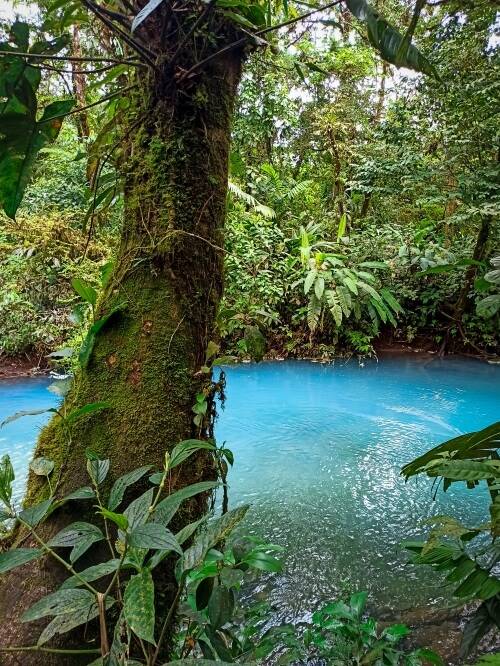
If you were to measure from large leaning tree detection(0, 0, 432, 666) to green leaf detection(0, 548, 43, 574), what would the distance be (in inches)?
9.2

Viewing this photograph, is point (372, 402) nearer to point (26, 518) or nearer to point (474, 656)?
point (474, 656)

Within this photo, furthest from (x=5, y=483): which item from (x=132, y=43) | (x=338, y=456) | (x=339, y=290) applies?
(x=339, y=290)

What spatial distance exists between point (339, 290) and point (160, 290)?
5.05 m

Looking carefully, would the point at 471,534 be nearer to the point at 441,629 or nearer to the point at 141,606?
the point at 141,606

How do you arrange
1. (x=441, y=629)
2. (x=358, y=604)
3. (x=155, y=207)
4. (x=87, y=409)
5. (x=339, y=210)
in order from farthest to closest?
1. (x=339, y=210)
2. (x=441, y=629)
3. (x=358, y=604)
4. (x=155, y=207)
5. (x=87, y=409)

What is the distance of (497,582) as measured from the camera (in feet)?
2.18

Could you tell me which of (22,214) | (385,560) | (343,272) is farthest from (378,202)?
(385,560)

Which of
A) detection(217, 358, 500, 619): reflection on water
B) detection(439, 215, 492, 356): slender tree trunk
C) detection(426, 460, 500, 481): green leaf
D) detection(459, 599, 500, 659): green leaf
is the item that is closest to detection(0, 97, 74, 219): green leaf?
detection(426, 460, 500, 481): green leaf

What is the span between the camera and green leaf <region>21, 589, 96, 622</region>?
533 mm

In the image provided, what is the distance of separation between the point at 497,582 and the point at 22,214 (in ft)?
21.5

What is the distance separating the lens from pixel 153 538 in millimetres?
520

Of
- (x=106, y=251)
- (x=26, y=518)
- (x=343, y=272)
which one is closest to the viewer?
(x=26, y=518)

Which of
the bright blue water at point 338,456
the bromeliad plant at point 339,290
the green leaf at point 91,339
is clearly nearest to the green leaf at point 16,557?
the green leaf at point 91,339

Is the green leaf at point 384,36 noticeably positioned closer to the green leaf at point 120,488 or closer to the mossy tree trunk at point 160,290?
the mossy tree trunk at point 160,290
